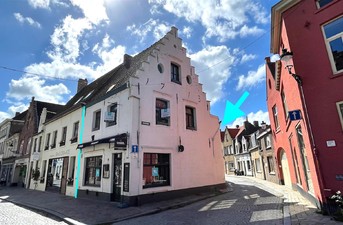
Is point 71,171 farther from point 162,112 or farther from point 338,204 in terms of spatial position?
point 338,204

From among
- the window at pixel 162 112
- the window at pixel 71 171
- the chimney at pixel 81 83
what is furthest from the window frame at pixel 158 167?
the chimney at pixel 81 83

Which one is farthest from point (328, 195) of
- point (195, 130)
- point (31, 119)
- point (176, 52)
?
point (31, 119)

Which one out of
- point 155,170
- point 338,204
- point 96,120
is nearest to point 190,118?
point 155,170

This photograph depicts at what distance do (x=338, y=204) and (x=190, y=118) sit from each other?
380 inches

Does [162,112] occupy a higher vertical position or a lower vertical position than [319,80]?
higher

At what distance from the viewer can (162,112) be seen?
41.7 ft

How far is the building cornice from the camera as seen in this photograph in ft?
28.2

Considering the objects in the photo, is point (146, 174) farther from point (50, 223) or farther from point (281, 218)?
point (281, 218)

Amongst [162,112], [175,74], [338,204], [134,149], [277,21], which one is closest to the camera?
[338,204]

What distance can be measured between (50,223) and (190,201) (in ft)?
21.0

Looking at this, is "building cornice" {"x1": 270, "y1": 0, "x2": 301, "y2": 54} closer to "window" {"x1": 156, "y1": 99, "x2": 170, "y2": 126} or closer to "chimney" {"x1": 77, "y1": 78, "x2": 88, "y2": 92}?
"window" {"x1": 156, "y1": 99, "x2": 170, "y2": 126}

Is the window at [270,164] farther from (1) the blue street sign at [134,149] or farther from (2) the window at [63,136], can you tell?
(2) the window at [63,136]

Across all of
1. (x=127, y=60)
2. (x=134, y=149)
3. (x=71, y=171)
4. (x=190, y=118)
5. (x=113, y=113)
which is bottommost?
(x=71, y=171)

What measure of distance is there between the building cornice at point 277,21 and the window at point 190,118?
637cm
